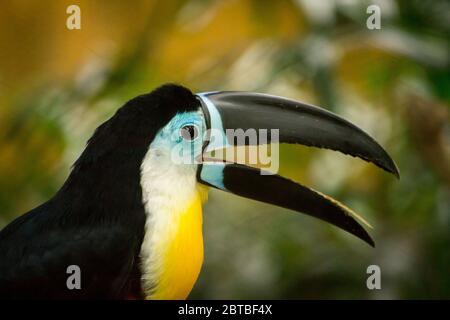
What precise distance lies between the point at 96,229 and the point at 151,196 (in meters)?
0.18

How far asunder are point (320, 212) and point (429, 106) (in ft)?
3.32

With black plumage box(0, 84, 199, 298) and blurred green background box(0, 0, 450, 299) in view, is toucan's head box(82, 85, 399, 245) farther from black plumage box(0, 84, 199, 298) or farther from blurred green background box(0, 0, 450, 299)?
blurred green background box(0, 0, 450, 299)

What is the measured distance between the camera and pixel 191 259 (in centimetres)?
252

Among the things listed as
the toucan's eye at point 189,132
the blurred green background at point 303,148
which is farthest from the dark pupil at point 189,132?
the blurred green background at point 303,148

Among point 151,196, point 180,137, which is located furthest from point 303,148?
point 151,196

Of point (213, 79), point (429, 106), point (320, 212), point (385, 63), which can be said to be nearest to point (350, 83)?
point (385, 63)

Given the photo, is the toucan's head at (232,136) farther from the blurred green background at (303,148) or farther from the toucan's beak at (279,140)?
the blurred green background at (303,148)

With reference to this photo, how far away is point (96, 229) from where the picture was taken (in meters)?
2.43

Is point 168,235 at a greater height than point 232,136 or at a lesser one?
lesser

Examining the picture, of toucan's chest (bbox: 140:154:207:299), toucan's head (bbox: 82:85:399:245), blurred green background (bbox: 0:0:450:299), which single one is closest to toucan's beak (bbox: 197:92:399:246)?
toucan's head (bbox: 82:85:399:245)

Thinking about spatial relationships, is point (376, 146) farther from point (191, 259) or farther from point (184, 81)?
point (184, 81)

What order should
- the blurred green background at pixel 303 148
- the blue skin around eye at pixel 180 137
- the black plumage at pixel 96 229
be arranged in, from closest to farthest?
the black plumage at pixel 96 229, the blue skin around eye at pixel 180 137, the blurred green background at pixel 303 148

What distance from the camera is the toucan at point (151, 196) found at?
7.92ft

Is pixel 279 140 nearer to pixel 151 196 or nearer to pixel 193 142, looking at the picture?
pixel 193 142
